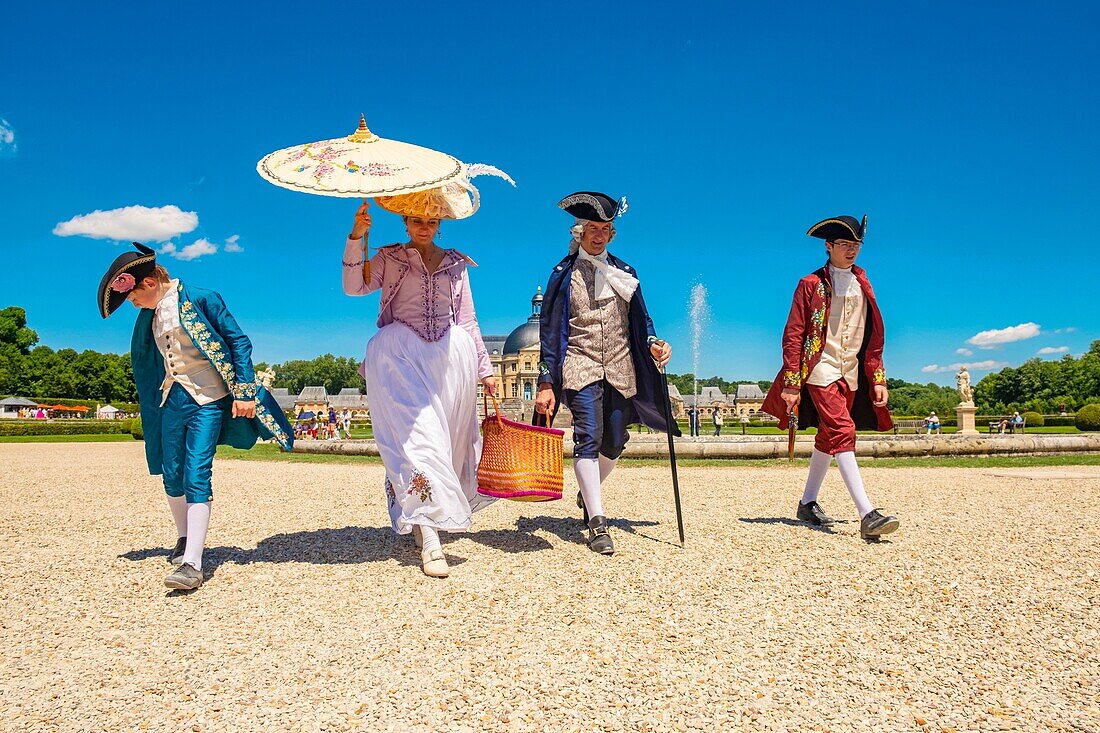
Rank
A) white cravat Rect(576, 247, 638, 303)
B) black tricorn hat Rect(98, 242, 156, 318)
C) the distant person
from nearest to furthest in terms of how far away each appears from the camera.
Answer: black tricorn hat Rect(98, 242, 156, 318)
white cravat Rect(576, 247, 638, 303)
the distant person

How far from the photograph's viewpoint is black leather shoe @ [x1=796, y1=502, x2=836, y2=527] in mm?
6039

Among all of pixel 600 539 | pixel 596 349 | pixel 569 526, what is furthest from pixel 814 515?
pixel 596 349

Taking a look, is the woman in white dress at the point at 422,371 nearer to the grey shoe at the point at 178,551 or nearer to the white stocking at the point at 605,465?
the white stocking at the point at 605,465

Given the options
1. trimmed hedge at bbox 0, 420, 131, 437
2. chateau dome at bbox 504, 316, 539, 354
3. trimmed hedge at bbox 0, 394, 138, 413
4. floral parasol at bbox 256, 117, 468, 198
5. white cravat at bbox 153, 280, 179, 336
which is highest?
chateau dome at bbox 504, 316, 539, 354

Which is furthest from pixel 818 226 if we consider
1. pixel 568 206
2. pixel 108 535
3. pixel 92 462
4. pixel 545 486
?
pixel 92 462

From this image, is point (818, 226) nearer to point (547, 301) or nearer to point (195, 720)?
point (547, 301)

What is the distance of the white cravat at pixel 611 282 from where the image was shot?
548 centimetres

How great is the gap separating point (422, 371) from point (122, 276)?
1.90m

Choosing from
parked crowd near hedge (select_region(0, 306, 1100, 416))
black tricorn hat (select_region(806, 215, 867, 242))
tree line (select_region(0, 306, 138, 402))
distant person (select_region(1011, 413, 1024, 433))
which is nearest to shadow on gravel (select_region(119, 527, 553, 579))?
black tricorn hat (select_region(806, 215, 867, 242))

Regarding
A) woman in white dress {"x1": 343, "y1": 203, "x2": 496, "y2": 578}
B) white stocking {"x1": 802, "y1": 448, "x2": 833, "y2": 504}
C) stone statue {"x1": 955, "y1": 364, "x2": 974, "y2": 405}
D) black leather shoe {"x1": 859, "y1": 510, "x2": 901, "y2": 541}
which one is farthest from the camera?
stone statue {"x1": 955, "y1": 364, "x2": 974, "y2": 405}

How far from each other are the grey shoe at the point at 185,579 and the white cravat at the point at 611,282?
314 cm

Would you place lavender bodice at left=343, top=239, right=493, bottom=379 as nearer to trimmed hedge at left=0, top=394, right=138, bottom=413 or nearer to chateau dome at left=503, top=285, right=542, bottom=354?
trimmed hedge at left=0, top=394, right=138, bottom=413

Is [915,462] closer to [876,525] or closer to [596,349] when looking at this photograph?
[876,525]

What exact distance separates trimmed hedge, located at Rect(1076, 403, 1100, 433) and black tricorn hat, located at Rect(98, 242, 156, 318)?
3447 cm
